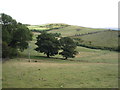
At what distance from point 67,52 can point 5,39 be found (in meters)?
17.5

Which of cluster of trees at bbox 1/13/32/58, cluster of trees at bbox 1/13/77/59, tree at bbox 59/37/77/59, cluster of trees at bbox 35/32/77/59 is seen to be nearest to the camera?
cluster of trees at bbox 1/13/77/59

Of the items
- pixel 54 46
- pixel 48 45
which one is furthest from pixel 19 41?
pixel 54 46

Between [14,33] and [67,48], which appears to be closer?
A: [14,33]

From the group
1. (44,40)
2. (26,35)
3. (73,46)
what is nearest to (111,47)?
(73,46)

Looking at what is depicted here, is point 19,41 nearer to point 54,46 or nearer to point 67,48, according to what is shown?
point 54,46

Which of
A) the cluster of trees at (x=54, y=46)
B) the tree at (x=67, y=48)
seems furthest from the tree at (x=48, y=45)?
the tree at (x=67, y=48)

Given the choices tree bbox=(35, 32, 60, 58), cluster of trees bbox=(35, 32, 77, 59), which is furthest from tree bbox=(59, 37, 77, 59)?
tree bbox=(35, 32, 60, 58)

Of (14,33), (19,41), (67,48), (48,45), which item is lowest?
(67,48)

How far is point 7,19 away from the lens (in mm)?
44938

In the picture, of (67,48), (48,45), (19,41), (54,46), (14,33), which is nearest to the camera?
(14,33)

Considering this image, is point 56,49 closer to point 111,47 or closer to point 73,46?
point 73,46

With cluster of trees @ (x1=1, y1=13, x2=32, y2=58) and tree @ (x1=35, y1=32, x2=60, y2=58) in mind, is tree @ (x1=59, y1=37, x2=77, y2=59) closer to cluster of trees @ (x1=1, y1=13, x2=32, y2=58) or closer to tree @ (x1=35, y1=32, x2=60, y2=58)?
tree @ (x1=35, y1=32, x2=60, y2=58)

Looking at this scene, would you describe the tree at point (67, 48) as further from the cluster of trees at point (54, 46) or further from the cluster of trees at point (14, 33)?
the cluster of trees at point (14, 33)

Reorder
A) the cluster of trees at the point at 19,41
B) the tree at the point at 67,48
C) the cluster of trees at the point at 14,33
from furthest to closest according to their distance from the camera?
1. the tree at the point at 67,48
2. the cluster of trees at the point at 14,33
3. the cluster of trees at the point at 19,41
